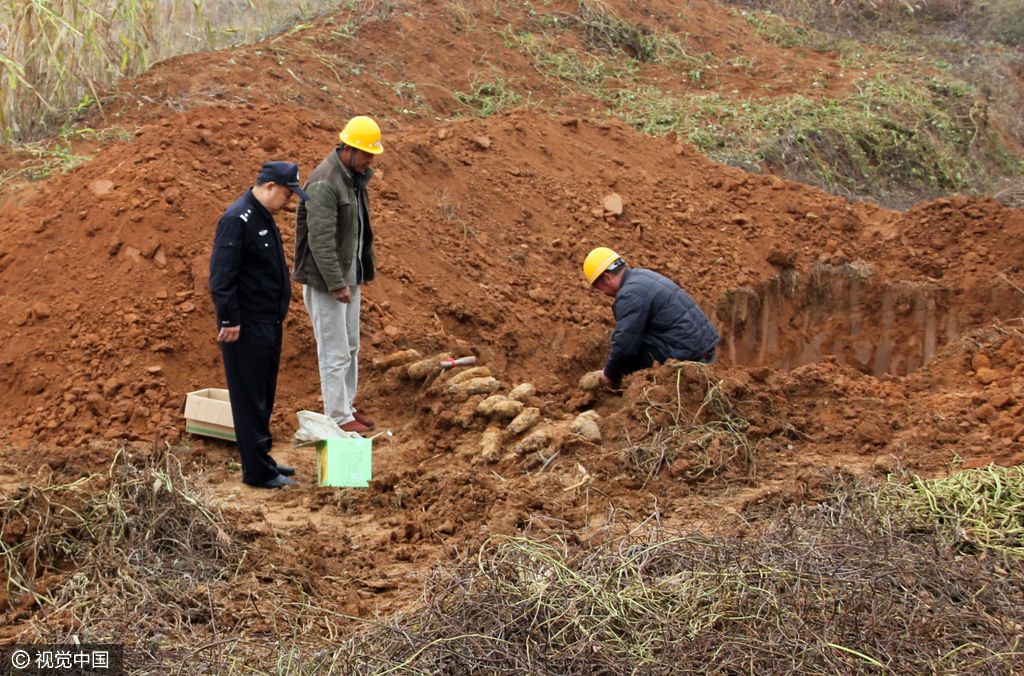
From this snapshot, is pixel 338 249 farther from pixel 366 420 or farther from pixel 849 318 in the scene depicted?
pixel 849 318

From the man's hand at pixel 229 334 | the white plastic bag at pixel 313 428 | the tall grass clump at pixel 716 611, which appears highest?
the man's hand at pixel 229 334

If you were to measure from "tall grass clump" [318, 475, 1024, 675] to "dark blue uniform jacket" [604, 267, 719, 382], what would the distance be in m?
2.45

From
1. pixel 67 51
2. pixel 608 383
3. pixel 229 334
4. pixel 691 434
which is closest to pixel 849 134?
pixel 608 383

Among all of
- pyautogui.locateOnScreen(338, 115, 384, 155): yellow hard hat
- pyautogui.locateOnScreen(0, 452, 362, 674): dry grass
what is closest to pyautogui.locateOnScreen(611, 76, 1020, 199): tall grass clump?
pyautogui.locateOnScreen(338, 115, 384, 155): yellow hard hat

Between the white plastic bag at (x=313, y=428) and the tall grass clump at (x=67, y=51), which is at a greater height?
the tall grass clump at (x=67, y=51)

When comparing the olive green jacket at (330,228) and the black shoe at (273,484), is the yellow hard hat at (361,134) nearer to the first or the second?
the olive green jacket at (330,228)

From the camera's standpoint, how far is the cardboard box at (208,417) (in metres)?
6.66

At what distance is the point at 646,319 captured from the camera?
7020 millimetres

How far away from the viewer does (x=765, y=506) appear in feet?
A: 17.7

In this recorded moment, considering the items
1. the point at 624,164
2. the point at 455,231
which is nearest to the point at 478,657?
the point at 455,231

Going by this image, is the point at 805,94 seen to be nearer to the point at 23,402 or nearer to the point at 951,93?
the point at 951,93

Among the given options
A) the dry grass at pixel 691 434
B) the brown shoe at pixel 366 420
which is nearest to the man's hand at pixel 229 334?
the brown shoe at pixel 366 420

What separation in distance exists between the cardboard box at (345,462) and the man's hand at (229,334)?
0.82 m

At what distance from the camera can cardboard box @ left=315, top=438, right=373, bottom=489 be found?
6.22 m
